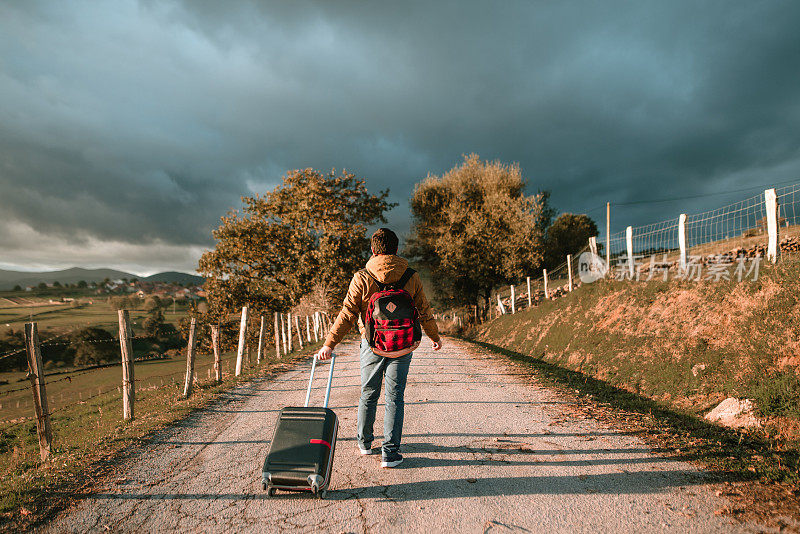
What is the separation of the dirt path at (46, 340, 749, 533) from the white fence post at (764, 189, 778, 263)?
6.41m

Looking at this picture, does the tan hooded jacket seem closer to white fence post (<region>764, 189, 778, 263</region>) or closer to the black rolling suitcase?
the black rolling suitcase

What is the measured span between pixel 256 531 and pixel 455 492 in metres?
1.66

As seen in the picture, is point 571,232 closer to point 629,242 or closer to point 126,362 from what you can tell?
point 629,242

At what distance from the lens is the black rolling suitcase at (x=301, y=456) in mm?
3160

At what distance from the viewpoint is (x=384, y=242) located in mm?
3926

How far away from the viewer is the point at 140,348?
53625 millimetres

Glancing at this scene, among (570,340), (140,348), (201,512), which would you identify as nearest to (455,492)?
(201,512)

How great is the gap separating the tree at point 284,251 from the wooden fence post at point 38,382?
1744 cm

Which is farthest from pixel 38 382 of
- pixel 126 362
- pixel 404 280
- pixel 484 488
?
pixel 484 488

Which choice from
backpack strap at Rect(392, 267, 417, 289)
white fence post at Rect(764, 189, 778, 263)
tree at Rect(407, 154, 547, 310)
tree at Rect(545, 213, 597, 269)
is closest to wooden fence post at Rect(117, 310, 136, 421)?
backpack strap at Rect(392, 267, 417, 289)

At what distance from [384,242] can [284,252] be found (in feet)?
73.9

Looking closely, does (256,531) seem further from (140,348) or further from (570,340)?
(140,348)

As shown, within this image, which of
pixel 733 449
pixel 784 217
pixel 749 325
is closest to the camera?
pixel 733 449

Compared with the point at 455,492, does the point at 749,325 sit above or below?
above
